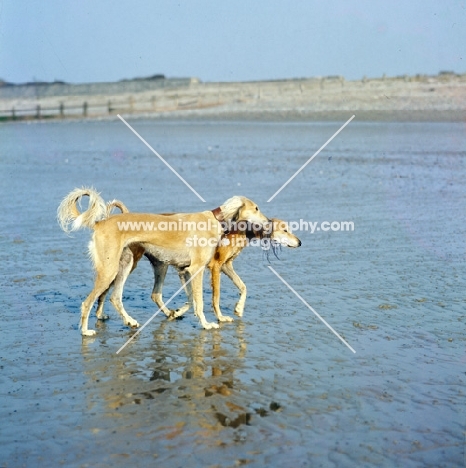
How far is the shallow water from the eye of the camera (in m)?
6.26

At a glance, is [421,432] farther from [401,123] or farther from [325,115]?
[325,115]

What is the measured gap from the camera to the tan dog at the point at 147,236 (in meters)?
9.30

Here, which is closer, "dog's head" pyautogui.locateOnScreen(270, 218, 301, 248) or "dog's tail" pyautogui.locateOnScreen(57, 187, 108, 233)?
"dog's tail" pyautogui.locateOnScreen(57, 187, 108, 233)

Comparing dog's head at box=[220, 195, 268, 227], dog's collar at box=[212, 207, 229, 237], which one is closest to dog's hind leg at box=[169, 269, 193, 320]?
dog's collar at box=[212, 207, 229, 237]

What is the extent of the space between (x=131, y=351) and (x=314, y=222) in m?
7.49

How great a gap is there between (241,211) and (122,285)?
170 centimetres

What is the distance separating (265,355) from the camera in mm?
8406

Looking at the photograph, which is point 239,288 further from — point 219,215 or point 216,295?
point 219,215

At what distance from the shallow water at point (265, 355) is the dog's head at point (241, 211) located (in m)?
1.08

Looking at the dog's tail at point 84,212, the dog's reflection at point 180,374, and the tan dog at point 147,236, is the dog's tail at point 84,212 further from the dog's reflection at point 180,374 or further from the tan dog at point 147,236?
the dog's reflection at point 180,374

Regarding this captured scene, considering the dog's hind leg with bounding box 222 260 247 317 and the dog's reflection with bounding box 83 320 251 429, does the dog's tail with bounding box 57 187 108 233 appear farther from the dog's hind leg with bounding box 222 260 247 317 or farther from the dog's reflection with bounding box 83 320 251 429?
the dog's hind leg with bounding box 222 260 247 317

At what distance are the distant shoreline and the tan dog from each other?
32.9m

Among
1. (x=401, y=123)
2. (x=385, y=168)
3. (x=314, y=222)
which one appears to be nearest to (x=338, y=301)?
(x=314, y=222)

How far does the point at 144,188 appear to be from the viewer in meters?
20.4
